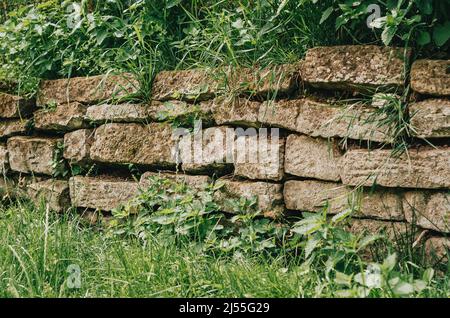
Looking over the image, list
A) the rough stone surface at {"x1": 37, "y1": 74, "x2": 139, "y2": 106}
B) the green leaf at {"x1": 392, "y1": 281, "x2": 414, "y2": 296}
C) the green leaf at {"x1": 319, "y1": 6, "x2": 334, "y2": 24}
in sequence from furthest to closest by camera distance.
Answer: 1. the rough stone surface at {"x1": 37, "y1": 74, "x2": 139, "y2": 106}
2. the green leaf at {"x1": 319, "y1": 6, "x2": 334, "y2": 24}
3. the green leaf at {"x1": 392, "y1": 281, "x2": 414, "y2": 296}

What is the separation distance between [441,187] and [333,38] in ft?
3.13

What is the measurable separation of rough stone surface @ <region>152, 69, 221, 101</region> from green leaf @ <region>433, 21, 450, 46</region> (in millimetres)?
1151

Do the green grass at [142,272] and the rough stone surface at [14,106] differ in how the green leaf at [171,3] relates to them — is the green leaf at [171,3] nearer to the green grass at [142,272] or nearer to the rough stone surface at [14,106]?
the rough stone surface at [14,106]

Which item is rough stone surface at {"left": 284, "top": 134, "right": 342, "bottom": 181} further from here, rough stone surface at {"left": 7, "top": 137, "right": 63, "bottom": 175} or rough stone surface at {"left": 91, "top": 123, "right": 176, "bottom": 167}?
rough stone surface at {"left": 7, "top": 137, "right": 63, "bottom": 175}

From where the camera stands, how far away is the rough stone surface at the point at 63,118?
360cm

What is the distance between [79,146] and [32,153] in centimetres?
41

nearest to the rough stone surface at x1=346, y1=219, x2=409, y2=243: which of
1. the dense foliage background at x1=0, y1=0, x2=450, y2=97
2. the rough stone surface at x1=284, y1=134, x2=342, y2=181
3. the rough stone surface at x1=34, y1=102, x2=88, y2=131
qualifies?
the rough stone surface at x1=284, y1=134, x2=342, y2=181

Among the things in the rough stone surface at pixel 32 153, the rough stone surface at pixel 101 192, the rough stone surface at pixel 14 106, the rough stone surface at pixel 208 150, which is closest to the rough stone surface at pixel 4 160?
the rough stone surface at pixel 32 153

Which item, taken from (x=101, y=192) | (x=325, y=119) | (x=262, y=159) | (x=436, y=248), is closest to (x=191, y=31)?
(x=262, y=159)

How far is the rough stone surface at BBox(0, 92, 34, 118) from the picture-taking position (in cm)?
389

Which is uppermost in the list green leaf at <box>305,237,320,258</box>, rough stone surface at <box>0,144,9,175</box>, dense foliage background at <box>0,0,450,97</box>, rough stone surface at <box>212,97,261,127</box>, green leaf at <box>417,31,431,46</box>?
dense foliage background at <box>0,0,450,97</box>

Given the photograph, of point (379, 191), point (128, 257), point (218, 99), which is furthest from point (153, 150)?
point (379, 191)

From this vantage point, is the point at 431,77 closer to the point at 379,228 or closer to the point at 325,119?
A: the point at 325,119

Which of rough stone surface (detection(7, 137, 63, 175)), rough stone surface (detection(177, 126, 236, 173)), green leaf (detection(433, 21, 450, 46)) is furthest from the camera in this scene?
rough stone surface (detection(7, 137, 63, 175))
